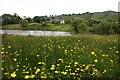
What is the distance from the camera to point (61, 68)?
502 cm

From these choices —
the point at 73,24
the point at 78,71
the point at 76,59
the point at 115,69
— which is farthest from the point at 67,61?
the point at 73,24

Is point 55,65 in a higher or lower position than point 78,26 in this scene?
higher

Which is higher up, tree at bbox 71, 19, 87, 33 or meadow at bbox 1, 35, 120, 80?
meadow at bbox 1, 35, 120, 80

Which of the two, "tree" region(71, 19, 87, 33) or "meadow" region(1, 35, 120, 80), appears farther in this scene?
"tree" region(71, 19, 87, 33)

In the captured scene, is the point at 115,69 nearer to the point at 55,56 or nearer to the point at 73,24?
the point at 55,56

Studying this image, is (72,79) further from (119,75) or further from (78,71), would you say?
(119,75)

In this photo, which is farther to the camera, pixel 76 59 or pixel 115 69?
pixel 76 59

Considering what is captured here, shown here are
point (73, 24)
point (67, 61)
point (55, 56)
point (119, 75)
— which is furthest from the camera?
point (73, 24)

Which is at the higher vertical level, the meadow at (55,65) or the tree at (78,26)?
the meadow at (55,65)

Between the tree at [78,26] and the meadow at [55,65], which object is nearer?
the meadow at [55,65]

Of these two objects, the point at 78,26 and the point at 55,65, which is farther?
the point at 78,26

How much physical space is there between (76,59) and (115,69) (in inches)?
38.3

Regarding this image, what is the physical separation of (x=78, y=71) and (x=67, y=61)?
0.64 metres

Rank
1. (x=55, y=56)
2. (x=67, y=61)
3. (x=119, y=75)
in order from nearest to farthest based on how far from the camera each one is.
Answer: (x=119, y=75)
(x=67, y=61)
(x=55, y=56)
